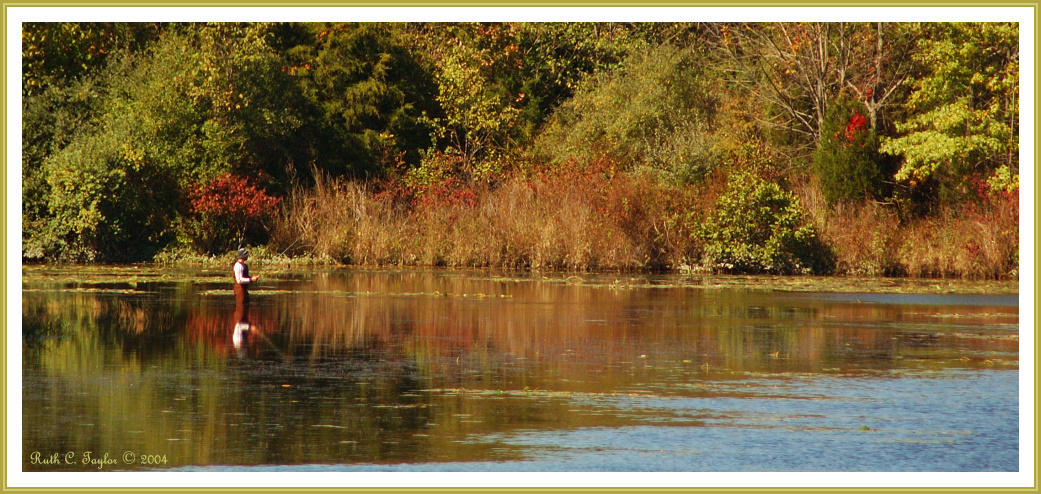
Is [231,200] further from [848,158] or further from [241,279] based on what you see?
[848,158]

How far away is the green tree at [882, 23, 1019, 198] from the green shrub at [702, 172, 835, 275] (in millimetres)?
4394

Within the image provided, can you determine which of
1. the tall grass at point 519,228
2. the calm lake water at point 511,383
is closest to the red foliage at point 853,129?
the tall grass at point 519,228

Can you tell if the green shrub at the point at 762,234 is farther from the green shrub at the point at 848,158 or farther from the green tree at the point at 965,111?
the green tree at the point at 965,111

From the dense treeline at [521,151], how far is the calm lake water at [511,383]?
1117cm

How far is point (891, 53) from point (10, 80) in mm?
35077

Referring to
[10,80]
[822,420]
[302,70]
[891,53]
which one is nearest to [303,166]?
[302,70]

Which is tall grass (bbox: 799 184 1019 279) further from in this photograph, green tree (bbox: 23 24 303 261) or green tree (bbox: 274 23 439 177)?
green tree (bbox: 23 24 303 261)

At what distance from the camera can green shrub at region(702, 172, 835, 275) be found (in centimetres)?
3456

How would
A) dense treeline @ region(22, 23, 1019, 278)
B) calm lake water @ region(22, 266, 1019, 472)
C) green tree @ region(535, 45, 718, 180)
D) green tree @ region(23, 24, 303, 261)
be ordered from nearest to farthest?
calm lake water @ region(22, 266, 1019, 472), dense treeline @ region(22, 23, 1019, 278), green tree @ region(23, 24, 303, 261), green tree @ region(535, 45, 718, 180)

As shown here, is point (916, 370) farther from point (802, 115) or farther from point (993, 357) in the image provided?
point (802, 115)

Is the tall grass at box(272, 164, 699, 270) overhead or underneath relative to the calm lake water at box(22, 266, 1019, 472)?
overhead

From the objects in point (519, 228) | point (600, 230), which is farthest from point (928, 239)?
point (519, 228)

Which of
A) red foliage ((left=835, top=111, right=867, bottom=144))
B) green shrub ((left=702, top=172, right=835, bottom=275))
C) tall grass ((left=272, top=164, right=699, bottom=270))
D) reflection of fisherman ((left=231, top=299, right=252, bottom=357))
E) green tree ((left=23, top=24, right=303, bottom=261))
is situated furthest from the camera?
red foliage ((left=835, top=111, right=867, bottom=144))

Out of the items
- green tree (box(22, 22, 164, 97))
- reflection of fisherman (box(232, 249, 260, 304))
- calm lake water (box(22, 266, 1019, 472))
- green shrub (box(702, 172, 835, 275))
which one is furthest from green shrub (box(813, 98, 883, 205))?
green tree (box(22, 22, 164, 97))
